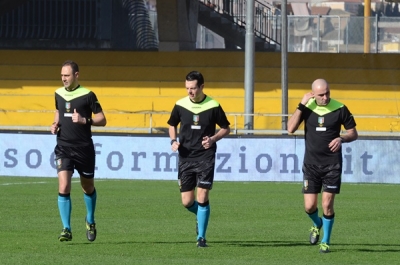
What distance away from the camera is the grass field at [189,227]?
10.3 m

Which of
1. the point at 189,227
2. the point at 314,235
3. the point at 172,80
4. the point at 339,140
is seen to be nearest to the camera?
the point at 339,140

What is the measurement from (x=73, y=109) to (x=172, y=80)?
22548mm

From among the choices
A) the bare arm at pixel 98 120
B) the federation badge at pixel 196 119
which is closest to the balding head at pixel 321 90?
the federation badge at pixel 196 119

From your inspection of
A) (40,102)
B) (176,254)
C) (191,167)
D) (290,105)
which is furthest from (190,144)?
(40,102)

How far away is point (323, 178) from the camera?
10.8 meters

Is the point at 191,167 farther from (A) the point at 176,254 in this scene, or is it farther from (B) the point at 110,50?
(B) the point at 110,50

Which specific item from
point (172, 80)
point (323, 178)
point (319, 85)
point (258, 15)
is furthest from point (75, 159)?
point (258, 15)

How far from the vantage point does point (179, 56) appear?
3412 cm

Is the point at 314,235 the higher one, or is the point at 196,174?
the point at 196,174

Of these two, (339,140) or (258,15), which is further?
(258,15)

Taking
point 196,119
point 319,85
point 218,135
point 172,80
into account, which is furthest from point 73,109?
point 172,80

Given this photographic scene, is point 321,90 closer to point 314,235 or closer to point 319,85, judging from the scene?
point 319,85

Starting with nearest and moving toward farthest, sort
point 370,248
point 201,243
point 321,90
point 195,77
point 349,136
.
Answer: point 321,90, point 349,136, point 195,77, point 201,243, point 370,248

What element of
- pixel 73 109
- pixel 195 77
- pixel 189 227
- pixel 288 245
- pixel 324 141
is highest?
pixel 195 77
